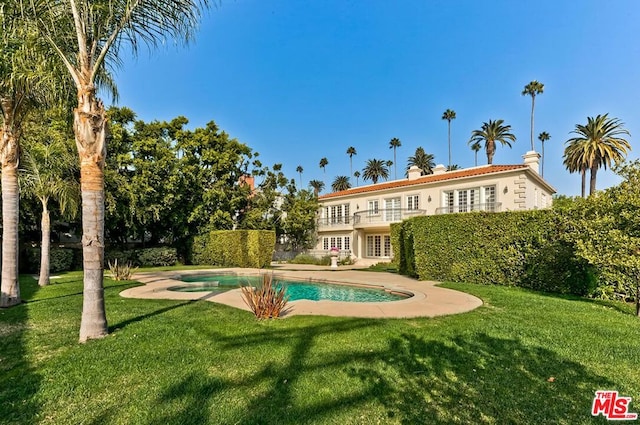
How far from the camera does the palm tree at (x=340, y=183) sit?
7675 centimetres

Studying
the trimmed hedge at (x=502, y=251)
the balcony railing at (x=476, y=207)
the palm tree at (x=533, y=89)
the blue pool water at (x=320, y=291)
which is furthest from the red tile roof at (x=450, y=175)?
the palm tree at (x=533, y=89)

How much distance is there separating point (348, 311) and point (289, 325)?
5.56 feet

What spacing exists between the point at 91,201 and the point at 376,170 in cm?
6615

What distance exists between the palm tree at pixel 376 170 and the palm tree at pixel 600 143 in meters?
37.7


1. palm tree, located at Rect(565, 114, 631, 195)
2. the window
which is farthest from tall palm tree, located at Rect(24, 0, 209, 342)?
palm tree, located at Rect(565, 114, 631, 195)

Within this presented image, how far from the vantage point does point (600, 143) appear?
32062 millimetres

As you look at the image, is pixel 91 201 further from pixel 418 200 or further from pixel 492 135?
pixel 492 135

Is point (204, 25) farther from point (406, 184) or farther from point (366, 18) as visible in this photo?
point (406, 184)

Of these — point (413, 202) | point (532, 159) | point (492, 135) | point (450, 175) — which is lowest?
point (413, 202)

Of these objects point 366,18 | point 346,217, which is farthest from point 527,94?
point 366,18

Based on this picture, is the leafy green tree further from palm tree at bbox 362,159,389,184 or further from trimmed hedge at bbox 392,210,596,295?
palm tree at bbox 362,159,389,184

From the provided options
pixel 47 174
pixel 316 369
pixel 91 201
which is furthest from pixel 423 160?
pixel 316 369

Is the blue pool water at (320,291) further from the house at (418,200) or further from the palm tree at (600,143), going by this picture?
the palm tree at (600,143)

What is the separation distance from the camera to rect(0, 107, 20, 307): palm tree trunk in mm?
7801
